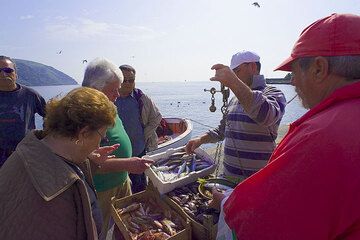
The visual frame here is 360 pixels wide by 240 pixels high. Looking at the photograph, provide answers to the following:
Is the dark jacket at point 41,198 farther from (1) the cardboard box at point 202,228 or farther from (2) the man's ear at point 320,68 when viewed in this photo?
(2) the man's ear at point 320,68

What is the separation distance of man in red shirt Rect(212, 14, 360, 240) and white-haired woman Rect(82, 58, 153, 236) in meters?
2.09

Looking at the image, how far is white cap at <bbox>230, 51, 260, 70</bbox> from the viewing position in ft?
12.6

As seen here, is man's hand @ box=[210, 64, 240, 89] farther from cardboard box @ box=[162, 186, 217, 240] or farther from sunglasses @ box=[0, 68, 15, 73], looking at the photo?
sunglasses @ box=[0, 68, 15, 73]

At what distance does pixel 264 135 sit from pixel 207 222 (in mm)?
1442

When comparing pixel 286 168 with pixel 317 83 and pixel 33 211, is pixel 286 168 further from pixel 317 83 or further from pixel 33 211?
pixel 33 211

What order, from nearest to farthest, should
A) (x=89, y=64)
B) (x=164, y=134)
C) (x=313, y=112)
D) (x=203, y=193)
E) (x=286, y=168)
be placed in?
(x=286, y=168)
(x=313, y=112)
(x=203, y=193)
(x=89, y=64)
(x=164, y=134)

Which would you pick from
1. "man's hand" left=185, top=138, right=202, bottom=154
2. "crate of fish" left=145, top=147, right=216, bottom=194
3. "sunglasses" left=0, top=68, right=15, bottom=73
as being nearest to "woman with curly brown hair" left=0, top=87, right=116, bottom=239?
"crate of fish" left=145, top=147, right=216, bottom=194

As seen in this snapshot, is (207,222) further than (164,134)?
No

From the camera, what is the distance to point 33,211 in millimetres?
1764

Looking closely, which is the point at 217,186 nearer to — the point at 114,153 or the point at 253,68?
the point at 114,153

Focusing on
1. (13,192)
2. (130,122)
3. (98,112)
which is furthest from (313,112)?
(130,122)

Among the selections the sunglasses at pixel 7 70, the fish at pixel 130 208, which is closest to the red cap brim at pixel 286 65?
the fish at pixel 130 208

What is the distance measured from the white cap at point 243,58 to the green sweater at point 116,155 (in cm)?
179

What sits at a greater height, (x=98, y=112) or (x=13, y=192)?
(x=98, y=112)
